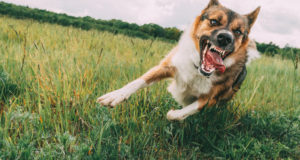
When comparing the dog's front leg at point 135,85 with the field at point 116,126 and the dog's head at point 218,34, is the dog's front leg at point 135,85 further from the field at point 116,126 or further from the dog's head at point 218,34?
the dog's head at point 218,34

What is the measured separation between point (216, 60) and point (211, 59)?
0.06 m

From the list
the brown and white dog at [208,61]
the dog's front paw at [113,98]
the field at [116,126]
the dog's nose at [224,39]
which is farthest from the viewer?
the brown and white dog at [208,61]

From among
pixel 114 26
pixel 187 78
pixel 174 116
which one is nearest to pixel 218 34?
pixel 187 78

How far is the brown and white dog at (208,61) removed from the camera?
7.98ft

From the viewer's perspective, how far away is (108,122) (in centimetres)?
179

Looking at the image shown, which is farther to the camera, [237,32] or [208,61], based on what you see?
[237,32]

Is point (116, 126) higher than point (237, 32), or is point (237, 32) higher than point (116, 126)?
point (237, 32)

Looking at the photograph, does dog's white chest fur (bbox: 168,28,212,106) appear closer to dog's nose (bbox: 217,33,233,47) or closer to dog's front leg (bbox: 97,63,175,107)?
dog's front leg (bbox: 97,63,175,107)

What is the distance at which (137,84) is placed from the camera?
244cm

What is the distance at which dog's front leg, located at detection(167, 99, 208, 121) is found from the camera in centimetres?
219

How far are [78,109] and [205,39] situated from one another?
1.67 m

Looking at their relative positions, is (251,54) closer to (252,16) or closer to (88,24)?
(252,16)

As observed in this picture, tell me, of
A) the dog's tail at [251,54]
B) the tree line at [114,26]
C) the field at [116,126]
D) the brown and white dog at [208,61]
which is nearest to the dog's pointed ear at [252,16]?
the brown and white dog at [208,61]

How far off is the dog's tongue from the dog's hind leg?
1.72 feet
